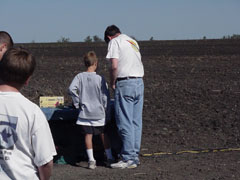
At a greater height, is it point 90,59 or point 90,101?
point 90,59

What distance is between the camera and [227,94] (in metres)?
12.8

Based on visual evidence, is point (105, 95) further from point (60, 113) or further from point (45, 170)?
point (45, 170)

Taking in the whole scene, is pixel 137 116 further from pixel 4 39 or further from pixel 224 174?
pixel 4 39

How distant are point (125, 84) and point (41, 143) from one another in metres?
3.97

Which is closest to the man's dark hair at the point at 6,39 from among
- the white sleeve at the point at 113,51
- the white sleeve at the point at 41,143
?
the white sleeve at the point at 41,143

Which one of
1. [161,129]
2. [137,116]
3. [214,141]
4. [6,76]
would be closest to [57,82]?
[161,129]

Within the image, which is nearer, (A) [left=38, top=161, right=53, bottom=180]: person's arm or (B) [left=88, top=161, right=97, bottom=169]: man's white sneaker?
(A) [left=38, top=161, right=53, bottom=180]: person's arm

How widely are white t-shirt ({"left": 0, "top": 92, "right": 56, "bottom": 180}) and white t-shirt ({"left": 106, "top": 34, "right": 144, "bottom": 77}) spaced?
12.8 ft

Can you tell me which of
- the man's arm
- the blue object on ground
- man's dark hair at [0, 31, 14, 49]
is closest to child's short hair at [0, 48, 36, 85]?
man's dark hair at [0, 31, 14, 49]

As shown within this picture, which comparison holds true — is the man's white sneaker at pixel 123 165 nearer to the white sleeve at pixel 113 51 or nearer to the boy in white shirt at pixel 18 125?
the white sleeve at pixel 113 51

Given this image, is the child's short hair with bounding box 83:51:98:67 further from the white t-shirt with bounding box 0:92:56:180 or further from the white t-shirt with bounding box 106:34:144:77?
the white t-shirt with bounding box 0:92:56:180

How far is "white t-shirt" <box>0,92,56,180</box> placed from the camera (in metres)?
3.13

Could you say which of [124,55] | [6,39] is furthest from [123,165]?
[6,39]

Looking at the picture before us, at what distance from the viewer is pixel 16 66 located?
10.2ft
